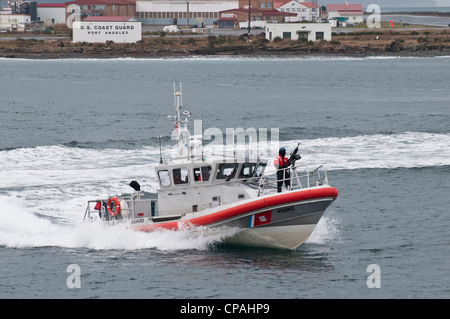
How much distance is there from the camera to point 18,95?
78.8 m

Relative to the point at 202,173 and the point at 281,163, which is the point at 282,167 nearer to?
the point at 281,163

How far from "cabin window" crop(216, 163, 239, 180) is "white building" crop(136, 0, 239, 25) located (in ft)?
497

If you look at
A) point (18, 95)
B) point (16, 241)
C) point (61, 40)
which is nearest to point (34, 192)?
point (16, 241)

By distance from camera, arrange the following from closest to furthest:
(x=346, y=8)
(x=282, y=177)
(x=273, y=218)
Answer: (x=273, y=218) < (x=282, y=177) < (x=346, y=8)

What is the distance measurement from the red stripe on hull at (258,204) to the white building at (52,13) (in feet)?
554

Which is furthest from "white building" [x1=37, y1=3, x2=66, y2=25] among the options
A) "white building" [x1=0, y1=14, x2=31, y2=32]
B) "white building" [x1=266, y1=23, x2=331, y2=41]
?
"white building" [x1=266, y1=23, x2=331, y2=41]

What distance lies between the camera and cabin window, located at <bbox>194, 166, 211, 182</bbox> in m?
23.5

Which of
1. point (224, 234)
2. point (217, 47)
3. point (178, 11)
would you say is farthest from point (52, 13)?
point (224, 234)

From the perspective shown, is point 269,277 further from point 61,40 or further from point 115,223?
point 61,40

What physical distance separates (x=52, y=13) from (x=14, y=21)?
1418 cm

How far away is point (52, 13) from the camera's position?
609ft

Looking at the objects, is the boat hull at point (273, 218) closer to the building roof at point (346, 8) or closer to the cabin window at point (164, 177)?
the cabin window at point (164, 177)

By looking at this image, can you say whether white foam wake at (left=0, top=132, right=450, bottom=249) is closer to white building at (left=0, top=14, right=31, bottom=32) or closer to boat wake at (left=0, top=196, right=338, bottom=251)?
boat wake at (left=0, top=196, right=338, bottom=251)

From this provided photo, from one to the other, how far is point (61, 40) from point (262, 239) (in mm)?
127054
